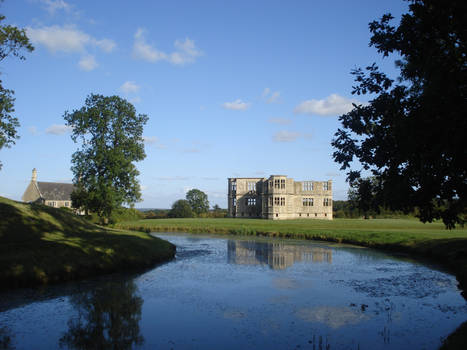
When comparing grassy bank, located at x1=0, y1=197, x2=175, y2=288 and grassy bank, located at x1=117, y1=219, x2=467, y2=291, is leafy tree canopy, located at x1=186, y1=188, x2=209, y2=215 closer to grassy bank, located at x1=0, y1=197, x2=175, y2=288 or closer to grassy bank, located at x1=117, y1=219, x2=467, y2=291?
grassy bank, located at x1=117, y1=219, x2=467, y2=291

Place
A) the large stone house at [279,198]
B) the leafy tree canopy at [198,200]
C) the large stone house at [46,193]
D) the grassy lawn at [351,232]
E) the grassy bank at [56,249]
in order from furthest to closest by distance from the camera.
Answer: the leafy tree canopy at [198,200] → the large stone house at [46,193] → the large stone house at [279,198] → the grassy lawn at [351,232] → the grassy bank at [56,249]

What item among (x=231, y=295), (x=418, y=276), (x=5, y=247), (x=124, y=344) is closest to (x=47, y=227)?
(x=5, y=247)

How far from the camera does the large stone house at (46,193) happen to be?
86625 mm

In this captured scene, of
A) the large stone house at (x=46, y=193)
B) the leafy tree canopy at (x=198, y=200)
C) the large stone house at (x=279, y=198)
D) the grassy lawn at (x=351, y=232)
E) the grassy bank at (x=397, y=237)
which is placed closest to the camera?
the grassy bank at (x=397, y=237)

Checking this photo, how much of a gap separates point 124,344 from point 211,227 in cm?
4358

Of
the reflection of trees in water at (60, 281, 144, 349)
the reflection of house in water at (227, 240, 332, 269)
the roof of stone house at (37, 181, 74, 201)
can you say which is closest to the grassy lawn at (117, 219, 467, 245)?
the reflection of house in water at (227, 240, 332, 269)

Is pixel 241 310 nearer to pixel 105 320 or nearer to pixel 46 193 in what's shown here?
pixel 105 320

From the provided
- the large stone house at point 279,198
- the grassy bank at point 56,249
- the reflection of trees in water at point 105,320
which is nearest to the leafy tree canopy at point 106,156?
the grassy bank at point 56,249

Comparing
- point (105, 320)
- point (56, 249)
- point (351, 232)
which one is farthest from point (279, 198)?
point (105, 320)

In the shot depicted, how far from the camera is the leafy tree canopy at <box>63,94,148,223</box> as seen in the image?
118 feet

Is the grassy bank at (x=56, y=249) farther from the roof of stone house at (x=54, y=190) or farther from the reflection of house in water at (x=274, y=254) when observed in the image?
the roof of stone house at (x=54, y=190)

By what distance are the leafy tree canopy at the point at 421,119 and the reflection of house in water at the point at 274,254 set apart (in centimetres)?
1333

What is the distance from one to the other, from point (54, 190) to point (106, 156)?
62.5 m

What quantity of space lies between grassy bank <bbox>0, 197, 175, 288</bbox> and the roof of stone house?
221ft
